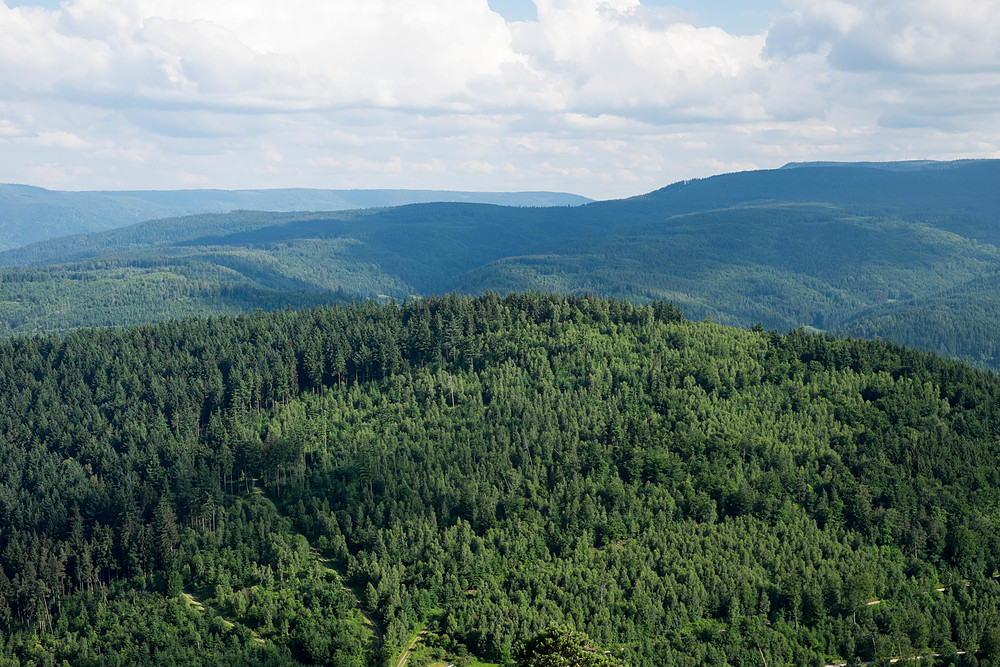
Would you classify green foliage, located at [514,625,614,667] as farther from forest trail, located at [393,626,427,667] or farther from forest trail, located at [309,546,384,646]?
forest trail, located at [309,546,384,646]

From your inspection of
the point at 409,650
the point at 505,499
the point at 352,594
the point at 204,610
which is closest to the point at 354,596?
the point at 352,594

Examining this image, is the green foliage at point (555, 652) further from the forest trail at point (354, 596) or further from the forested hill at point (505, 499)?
the forest trail at point (354, 596)

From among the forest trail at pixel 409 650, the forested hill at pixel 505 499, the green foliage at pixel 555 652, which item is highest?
the green foliage at pixel 555 652

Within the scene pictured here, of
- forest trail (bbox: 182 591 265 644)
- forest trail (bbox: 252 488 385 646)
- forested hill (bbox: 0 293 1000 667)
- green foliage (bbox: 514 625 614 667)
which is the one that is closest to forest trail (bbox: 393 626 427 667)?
forested hill (bbox: 0 293 1000 667)

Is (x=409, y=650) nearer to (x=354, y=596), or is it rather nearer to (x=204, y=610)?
(x=354, y=596)

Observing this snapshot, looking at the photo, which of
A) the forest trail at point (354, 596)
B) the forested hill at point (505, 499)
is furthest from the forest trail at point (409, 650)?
the forest trail at point (354, 596)

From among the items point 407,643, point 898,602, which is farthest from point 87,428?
point 898,602
